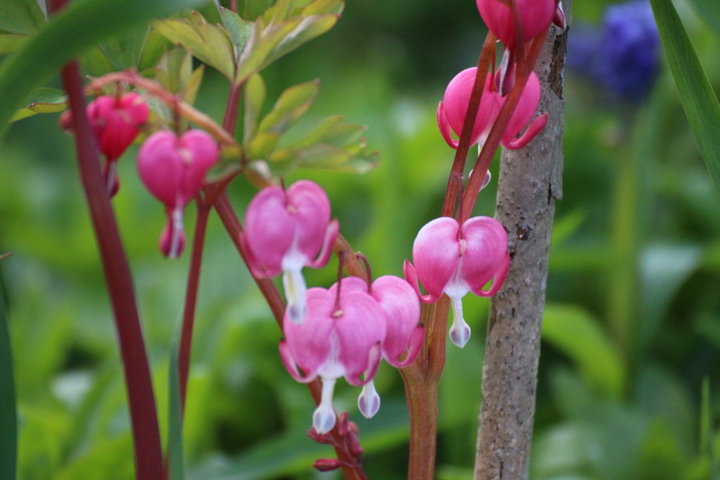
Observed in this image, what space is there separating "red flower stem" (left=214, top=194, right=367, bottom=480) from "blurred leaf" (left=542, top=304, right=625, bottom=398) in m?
0.63

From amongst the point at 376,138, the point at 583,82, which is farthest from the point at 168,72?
the point at 583,82

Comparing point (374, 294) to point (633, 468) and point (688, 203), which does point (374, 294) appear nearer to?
point (633, 468)

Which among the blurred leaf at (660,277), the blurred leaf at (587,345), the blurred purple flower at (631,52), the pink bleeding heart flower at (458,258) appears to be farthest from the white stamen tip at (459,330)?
the blurred purple flower at (631,52)

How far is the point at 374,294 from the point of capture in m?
0.44

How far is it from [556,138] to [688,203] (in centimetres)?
101

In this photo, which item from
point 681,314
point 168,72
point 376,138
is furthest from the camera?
point 376,138

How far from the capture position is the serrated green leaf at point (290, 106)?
0.40 m

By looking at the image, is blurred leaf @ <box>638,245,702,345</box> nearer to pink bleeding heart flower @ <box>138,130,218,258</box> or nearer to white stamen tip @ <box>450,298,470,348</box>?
white stamen tip @ <box>450,298,470,348</box>

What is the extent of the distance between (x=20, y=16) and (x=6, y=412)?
224mm

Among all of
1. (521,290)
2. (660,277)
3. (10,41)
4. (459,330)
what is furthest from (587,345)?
(10,41)

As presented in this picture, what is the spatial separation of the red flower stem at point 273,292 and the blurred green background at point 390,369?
0.92 feet

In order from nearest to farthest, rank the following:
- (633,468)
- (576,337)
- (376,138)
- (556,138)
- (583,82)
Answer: (556,138) < (633,468) < (576,337) < (376,138) < (583,82)

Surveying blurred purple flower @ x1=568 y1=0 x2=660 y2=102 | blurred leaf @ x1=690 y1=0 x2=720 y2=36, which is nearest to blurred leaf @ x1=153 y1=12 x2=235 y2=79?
blurred leaf @ x1=690 y1=0 x2=720 y2=36

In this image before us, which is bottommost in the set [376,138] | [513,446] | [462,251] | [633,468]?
[633,468]
